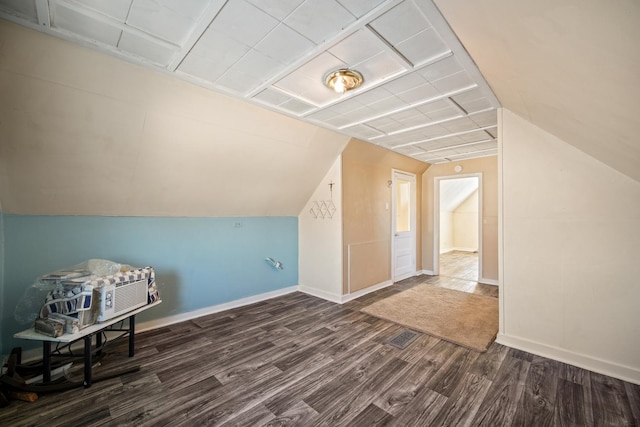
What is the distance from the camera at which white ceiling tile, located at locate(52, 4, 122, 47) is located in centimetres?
151

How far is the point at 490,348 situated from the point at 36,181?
453 cm

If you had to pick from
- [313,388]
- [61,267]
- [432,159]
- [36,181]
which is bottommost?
[313,388]

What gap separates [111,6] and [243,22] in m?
0.74

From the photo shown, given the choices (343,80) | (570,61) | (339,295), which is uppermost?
(343,80)

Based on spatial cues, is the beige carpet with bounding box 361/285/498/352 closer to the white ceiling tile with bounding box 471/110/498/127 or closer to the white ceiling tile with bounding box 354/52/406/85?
the white ceiling tile with bounding box 471/110/498/127

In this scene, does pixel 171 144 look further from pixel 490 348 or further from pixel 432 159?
pixel 432 159

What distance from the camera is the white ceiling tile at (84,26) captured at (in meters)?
1.51

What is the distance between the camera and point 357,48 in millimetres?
1790

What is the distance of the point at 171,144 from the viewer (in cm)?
258

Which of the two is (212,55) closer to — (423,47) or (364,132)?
(423,47)

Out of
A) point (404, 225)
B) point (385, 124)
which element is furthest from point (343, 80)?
point (404, 225)

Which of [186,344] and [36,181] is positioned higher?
[36,181]

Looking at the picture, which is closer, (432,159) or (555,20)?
(555,20)

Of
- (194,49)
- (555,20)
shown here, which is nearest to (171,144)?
(194,49)
